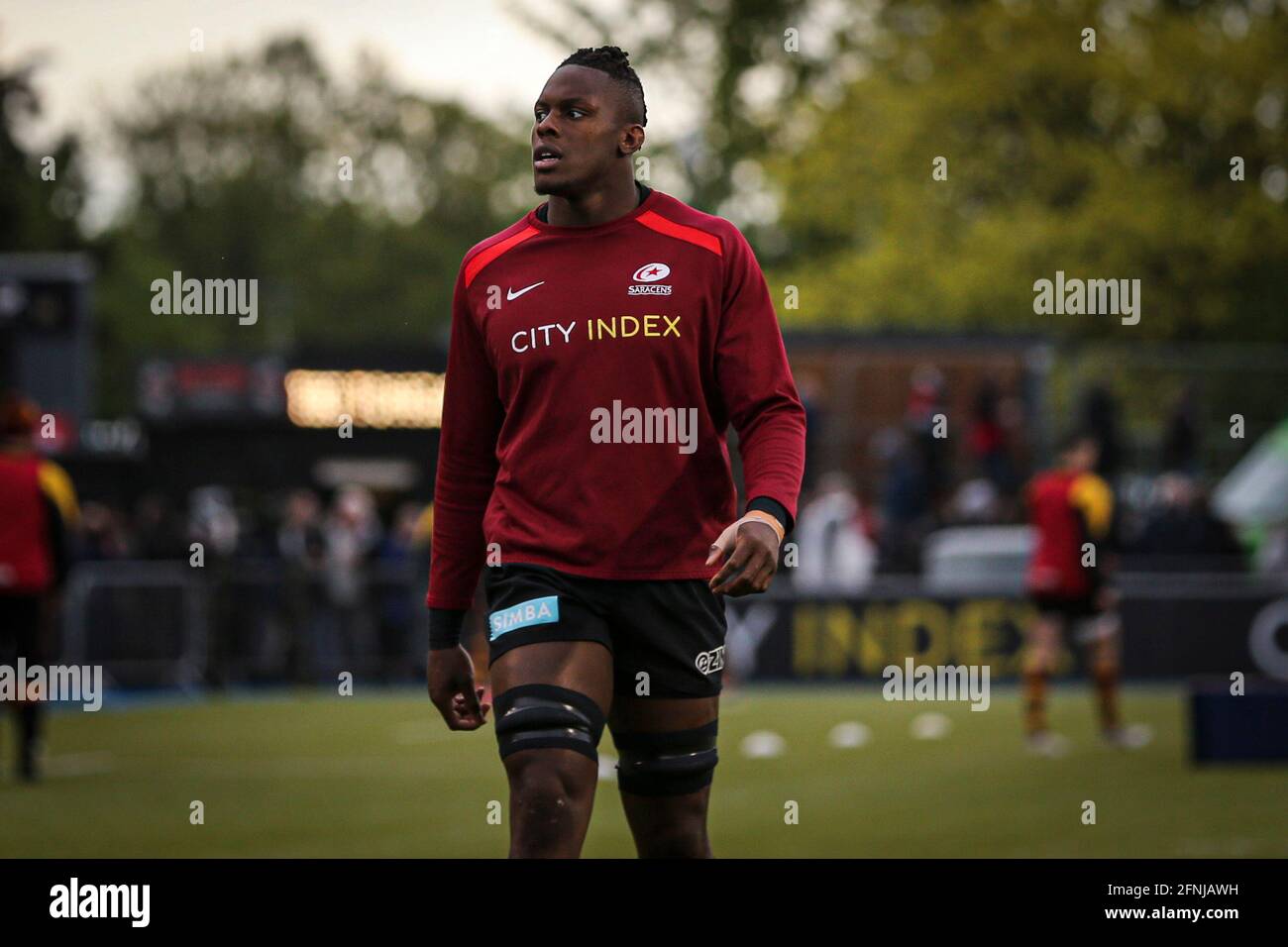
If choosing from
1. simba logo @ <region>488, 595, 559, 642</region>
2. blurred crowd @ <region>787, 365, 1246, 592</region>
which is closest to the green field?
blurred crowd @ <region>787, 365, 1246, 592</region>

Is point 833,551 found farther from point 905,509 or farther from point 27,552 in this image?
point 27,552

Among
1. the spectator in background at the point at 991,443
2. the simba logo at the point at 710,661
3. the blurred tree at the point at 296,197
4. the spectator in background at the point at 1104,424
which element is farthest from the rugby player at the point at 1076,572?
the blurred tree at the point at 296,197

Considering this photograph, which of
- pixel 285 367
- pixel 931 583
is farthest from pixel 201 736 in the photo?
pixel 285 367

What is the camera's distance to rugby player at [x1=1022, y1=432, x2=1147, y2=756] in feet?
52.0

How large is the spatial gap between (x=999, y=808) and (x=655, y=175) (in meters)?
6.01

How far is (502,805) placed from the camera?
475 inches

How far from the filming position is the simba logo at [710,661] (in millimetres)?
5488

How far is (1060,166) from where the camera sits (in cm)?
3841

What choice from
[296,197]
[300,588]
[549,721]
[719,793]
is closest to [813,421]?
[300,588]

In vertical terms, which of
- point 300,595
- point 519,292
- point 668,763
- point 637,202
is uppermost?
point 637,202

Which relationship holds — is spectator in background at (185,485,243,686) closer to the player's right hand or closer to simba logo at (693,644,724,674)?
the player's right hand

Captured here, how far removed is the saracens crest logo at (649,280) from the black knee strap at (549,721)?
99cm

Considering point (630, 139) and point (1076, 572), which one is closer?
point (630, 139)
